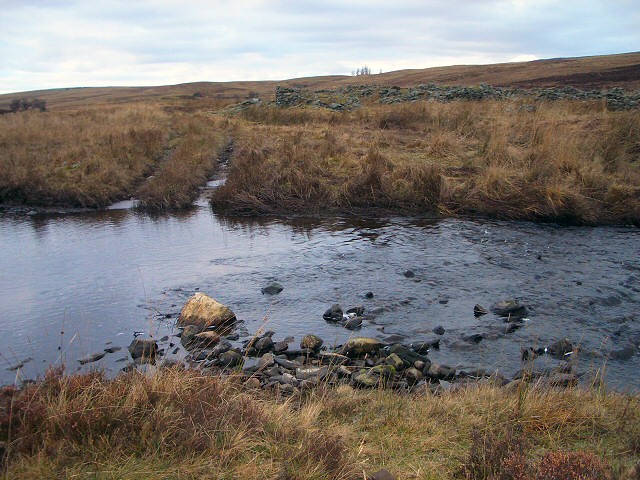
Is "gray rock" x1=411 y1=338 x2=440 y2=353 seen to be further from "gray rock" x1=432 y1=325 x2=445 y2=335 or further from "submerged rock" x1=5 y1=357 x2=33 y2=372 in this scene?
"submerged rock" x1=5 y1=357 x2=33 y2=372

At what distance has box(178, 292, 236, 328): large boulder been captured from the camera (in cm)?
758

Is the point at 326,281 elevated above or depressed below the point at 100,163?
below

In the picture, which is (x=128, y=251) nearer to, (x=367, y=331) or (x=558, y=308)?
(x=367, y=331)

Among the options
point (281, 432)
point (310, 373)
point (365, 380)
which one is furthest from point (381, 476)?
point (310, 373)

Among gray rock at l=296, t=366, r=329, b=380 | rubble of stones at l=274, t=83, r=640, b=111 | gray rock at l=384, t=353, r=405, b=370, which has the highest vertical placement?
rubble of stones at l=274, t=83, r=640, b=111

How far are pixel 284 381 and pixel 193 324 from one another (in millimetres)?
2318

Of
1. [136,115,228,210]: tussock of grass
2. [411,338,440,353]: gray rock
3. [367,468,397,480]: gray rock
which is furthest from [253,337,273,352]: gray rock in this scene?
[136,115,228,210]: tussock of grass

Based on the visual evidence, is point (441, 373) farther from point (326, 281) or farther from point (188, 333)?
point (326, 281)

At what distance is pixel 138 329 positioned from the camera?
25.7ft

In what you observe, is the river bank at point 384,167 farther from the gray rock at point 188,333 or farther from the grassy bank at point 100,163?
the gray rock at point 188,333

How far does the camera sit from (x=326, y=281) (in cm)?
955

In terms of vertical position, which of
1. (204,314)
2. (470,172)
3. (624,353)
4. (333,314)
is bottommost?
(624,353)

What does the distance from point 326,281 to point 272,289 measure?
105 cm

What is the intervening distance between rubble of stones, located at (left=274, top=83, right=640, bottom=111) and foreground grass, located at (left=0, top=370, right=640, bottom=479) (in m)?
21.5
